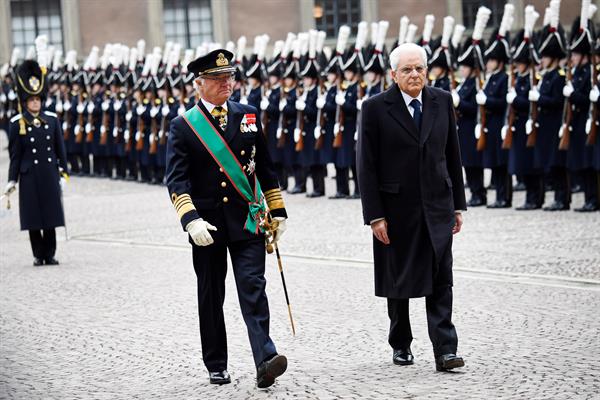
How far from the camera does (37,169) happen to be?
1332 centimetres

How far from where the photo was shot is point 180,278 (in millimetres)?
11281

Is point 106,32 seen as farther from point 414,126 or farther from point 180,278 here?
point 414,126

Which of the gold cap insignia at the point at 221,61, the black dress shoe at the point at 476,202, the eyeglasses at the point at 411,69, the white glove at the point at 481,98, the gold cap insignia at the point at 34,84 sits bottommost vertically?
the black dress shoe at the point at 476,202

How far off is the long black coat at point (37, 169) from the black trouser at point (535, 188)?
5304 mm

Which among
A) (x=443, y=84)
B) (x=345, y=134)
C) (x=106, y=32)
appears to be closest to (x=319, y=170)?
(x=345, y=134)

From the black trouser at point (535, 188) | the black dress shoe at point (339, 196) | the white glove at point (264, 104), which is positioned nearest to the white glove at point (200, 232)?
the black trouser at point (535, 188)

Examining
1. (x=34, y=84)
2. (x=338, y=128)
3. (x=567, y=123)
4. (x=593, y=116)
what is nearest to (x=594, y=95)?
(x=593, y=116)

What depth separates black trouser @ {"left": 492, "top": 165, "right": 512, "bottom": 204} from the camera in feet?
53.2

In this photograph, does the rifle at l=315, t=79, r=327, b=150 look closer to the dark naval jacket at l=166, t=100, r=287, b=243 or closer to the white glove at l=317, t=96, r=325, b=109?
the white glove at l=317, t=96, r=325, b=109

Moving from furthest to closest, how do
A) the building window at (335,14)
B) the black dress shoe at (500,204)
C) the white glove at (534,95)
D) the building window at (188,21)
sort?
the building window at (188,21) < the building window at (335,14) < the black dress shoe at (500,204) < the white glove at (534,95)

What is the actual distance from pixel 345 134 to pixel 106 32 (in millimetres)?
21527

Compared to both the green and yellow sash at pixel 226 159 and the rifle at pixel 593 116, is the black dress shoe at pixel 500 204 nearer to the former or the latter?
the rifle at pixel 593 116

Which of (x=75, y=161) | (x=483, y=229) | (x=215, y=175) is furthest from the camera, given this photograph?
(x=75, y=161)

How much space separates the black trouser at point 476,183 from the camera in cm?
1653
